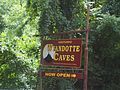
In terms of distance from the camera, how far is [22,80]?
11.7m

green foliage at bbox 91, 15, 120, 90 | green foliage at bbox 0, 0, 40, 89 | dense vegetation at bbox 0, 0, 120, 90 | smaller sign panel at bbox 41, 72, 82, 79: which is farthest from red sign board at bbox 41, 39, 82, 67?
green foliage at bbox 91, 15, 120, 90

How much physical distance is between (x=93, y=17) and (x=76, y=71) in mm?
4168

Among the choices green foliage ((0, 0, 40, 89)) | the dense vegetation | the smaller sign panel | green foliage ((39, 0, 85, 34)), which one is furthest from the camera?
green foliage ((0, 0, 40, 89))

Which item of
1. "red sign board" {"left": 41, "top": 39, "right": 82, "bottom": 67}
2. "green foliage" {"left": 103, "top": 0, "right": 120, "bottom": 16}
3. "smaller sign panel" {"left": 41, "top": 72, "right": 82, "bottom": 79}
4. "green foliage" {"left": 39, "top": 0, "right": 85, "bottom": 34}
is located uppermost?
"green foliage" {"left": 103, "top": 0, "right": 120, "bottom": 16}

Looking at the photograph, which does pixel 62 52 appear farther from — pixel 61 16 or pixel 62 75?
pixel 61 16

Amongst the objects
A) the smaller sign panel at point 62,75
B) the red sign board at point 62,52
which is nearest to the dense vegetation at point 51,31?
the red sign board at point 62,52

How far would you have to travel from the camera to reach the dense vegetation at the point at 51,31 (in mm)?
10812

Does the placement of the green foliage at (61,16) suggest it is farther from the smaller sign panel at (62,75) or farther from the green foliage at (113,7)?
the green foliage at (113,7)

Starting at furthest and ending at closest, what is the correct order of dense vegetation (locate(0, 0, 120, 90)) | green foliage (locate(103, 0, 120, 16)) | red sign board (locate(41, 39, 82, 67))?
green foliage (locate(103, 0, 120, 16))
dense vegetation (locate(0, 0, 120, 90))
red sign board (locate(41, 39, 82, 67))

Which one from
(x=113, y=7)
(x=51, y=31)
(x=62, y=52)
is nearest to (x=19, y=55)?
(x=51, y=31)

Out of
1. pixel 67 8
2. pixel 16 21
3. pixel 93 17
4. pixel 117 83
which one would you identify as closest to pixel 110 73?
pixel 117 83

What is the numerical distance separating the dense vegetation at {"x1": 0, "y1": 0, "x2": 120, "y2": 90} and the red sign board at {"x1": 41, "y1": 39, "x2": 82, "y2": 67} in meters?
0.90

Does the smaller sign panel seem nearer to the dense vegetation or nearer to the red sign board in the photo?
the red sign board

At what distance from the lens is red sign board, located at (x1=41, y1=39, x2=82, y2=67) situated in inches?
350
